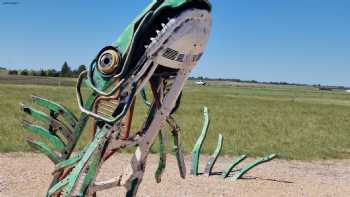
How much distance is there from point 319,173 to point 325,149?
5.21 meters

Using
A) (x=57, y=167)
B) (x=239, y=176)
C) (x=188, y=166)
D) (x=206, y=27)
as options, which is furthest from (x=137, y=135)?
(x=188, y=166)

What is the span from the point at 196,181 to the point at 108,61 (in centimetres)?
537

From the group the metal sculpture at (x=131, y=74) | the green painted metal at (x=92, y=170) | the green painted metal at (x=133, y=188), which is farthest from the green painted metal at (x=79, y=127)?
the green painted metal at (x=133, y=188)

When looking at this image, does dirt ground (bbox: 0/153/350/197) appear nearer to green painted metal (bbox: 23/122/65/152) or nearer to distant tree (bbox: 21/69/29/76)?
green painted metal (bbox: 23/122/65/152)

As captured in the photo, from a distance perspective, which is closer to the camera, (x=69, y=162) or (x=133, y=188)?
(x=69, y=162)

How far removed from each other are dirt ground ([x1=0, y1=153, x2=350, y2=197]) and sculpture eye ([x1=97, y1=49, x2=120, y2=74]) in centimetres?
410

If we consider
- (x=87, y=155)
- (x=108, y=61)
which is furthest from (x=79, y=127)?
(x=108, y=61)

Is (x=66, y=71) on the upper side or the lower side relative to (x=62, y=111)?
upper

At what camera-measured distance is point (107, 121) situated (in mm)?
4555

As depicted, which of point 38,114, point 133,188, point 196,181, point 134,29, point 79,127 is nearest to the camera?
point 134,29

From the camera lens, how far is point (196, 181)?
30.9 feet

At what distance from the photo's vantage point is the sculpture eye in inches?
178

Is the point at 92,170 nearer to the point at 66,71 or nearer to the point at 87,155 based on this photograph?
the point at 87,155

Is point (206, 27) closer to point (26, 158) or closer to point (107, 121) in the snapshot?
point (107, 121)
